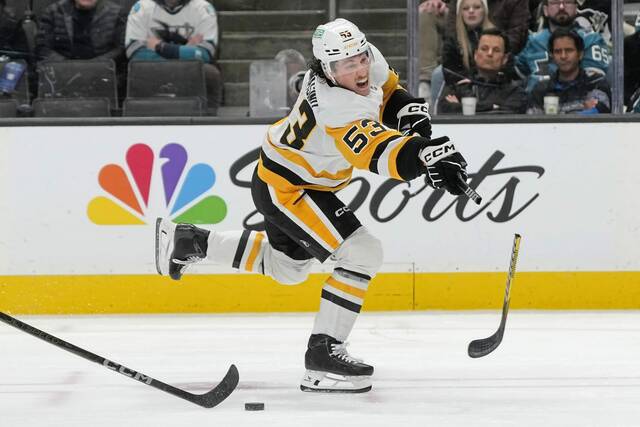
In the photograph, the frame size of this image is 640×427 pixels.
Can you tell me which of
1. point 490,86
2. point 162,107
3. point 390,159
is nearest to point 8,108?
point 162,107

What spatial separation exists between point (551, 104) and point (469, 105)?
1.32ft

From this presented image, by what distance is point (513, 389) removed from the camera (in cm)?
312

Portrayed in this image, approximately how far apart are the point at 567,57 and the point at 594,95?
0.23 metres

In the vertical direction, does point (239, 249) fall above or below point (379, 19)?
below

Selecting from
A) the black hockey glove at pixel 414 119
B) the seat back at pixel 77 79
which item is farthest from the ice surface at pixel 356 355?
the seat back at pixel 77 79

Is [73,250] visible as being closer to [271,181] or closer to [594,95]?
[271,181]

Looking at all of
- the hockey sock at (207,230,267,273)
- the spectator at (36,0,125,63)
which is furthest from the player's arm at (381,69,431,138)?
the spectator at (36,0,125,63)

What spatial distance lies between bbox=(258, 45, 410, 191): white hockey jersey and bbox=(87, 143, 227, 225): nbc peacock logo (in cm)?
170

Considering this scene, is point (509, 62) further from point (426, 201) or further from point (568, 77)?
point (426, 201)

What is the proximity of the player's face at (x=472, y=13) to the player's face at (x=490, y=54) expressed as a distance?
90 millimetres

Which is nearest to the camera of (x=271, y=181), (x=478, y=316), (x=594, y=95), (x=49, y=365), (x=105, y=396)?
(x=105, y=396)

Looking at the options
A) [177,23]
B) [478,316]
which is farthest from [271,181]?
[177,23]

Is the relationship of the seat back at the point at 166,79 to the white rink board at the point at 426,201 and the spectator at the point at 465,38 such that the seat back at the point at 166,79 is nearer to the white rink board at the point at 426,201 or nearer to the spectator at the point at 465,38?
the white rink board at the point at 426,201

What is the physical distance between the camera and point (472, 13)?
5266 millimetres
